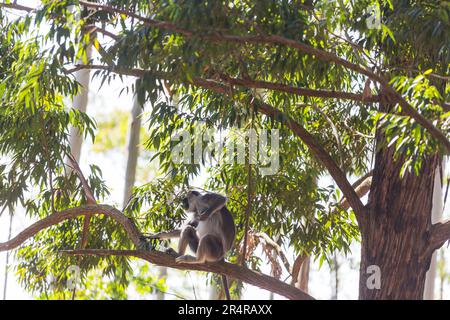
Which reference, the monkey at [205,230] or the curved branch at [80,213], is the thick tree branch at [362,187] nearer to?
the monkey at [205,230]

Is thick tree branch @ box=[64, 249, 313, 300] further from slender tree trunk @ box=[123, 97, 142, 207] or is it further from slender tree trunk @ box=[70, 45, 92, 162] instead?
slender tree trunk @ box=[123, 97, 142, 207]

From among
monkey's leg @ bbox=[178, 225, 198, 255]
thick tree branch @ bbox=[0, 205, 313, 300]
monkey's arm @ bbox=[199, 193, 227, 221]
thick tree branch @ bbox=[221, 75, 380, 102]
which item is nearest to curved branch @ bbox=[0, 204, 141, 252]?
thick tree branch @ bbox=[0, 205, 313, 300]

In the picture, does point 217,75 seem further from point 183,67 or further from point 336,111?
point 336,111

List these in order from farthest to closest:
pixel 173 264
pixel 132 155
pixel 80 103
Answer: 1. pixel 132 155
2. pixel 80 103
3. pixel 173 264

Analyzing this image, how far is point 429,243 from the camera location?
5.66m

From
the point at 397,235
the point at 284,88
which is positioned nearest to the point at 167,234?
the point at 284,88

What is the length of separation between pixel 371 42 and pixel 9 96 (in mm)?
2720

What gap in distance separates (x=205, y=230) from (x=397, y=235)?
1599mm

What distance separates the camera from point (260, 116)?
21.1 feet

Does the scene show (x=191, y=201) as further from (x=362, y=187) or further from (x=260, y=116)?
(x=362, y=187)

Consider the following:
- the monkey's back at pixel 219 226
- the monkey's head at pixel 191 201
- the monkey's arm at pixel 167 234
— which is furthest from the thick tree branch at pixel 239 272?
the monkey's head at pixel 191 201

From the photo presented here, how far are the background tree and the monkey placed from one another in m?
0.26

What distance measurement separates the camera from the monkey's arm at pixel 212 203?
6.01 metres
